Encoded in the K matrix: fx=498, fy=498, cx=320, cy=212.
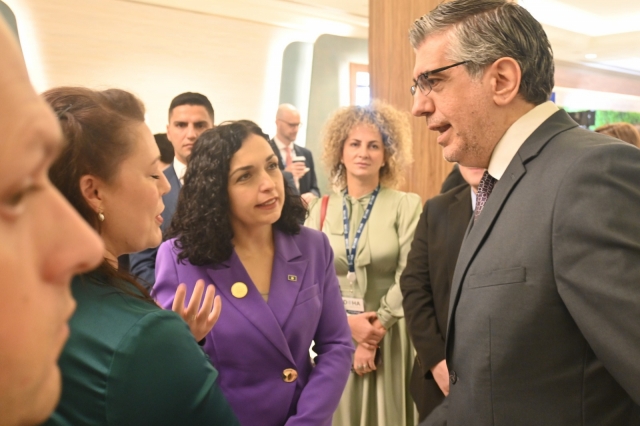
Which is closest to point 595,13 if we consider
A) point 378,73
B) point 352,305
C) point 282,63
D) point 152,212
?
point 282,63

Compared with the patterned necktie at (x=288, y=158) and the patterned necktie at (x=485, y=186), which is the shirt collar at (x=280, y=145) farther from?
the patterned necktie at (x=485, y=186)

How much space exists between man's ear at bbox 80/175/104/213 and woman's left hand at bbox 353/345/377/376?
1.78 m

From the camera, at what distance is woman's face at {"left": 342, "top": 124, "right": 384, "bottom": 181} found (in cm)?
280

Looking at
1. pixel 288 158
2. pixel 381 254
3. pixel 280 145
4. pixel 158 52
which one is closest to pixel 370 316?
pixel 381 254

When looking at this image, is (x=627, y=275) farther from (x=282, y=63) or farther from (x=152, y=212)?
(x=282, y=63)

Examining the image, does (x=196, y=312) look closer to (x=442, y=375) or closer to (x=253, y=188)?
(x=253, y=188)

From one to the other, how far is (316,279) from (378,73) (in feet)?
8.77

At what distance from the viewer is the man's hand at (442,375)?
2.02 metres

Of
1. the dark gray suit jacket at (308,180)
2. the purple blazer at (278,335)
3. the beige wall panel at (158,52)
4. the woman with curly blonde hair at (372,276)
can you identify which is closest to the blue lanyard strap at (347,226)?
the woman with curly blonde hair at (372,276)

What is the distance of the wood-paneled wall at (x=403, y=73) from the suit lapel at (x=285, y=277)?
6.66 feet

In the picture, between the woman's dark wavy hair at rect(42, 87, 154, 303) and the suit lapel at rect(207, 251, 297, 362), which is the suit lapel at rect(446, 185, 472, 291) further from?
the woman's dark wavy hair at rect(42, 87, 154, 303)

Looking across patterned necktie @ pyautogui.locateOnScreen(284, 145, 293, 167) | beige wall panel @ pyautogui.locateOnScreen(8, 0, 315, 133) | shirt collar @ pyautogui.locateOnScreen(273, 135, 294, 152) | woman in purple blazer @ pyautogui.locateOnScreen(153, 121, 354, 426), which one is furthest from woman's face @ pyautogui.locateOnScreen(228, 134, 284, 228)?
shirt collar @ pyautogui.locateOnScreen(273, 135, 294, 152)

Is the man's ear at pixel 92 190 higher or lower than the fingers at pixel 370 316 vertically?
higher

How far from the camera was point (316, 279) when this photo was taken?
185cm
